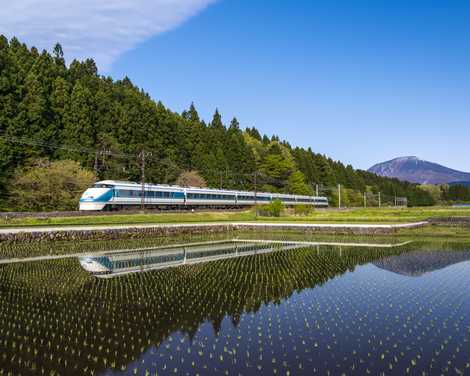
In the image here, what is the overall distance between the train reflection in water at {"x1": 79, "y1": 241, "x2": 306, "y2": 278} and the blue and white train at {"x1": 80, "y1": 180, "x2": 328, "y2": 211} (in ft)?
43.5

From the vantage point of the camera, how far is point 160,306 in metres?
12.5

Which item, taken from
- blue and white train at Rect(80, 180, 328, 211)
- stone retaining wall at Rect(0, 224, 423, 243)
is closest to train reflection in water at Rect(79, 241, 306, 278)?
stone retaining wall at Rect(0, 224, 423, 243)

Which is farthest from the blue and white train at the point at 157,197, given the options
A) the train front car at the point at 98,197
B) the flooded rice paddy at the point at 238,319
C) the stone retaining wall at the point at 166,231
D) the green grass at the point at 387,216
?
the flooded rice paddy at the point at 238,319

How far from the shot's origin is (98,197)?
3731cm

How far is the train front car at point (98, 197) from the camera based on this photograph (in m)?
37.4

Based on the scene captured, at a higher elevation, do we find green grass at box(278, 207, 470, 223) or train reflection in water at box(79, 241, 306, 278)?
green grass at box(278, 207, 470, 223)

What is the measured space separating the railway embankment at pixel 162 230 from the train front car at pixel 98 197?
614 cm

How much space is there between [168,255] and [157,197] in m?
22.5

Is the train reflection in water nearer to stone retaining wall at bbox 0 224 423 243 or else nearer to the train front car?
stone retaining wall at bbox 0 224 423 243

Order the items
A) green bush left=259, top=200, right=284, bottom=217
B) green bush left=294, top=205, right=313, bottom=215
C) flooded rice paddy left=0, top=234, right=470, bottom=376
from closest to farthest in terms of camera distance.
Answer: flooded rice paddy left=0, top=234, right=470, bottom=376 < green bush left=259, top=200, right=284, bottom=217 < green bush left=294, top=205, right=313, bottom=215

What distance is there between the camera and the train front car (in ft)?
123

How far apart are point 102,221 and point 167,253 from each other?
12.8 metres

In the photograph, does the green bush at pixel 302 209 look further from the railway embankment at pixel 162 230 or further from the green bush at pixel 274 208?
the railway embankment at pixel 162 230

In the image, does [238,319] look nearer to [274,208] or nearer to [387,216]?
[387,216]
